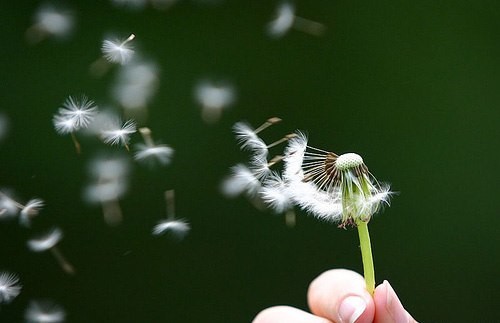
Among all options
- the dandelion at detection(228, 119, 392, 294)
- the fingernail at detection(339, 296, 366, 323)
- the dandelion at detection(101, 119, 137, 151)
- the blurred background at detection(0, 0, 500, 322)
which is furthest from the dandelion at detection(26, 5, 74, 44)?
the fingernail at detection(339, 296, 366, 323)

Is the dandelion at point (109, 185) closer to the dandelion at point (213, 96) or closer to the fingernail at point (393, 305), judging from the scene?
the dandelion at point (213, 96)

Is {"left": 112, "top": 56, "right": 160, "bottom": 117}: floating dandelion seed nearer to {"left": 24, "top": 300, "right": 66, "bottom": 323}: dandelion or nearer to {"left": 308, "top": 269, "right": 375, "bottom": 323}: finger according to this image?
{"left": 24, "top": 300, "right": 66, "bottom": 323}: dandelion

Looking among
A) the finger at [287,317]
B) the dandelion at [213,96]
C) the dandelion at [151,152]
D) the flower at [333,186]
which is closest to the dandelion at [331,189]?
the flower at [333,186]

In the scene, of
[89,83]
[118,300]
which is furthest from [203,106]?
[118,300]

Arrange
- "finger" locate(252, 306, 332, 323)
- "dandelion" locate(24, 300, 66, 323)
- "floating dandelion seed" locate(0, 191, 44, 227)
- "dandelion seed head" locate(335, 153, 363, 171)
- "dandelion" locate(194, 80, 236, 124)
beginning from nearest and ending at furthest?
"dandelion seed head" locate(335, 153, 363, 171) → "finger" locate(252, 306, 332, 323) → "floating dandelion seed" locate(0, 191, 44, 227) → "dandelion" locate(24, 300, 66, 323) → "dandelion" locate(194, 80, 236, 124)

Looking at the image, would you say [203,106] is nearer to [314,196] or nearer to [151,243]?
[151,243]
